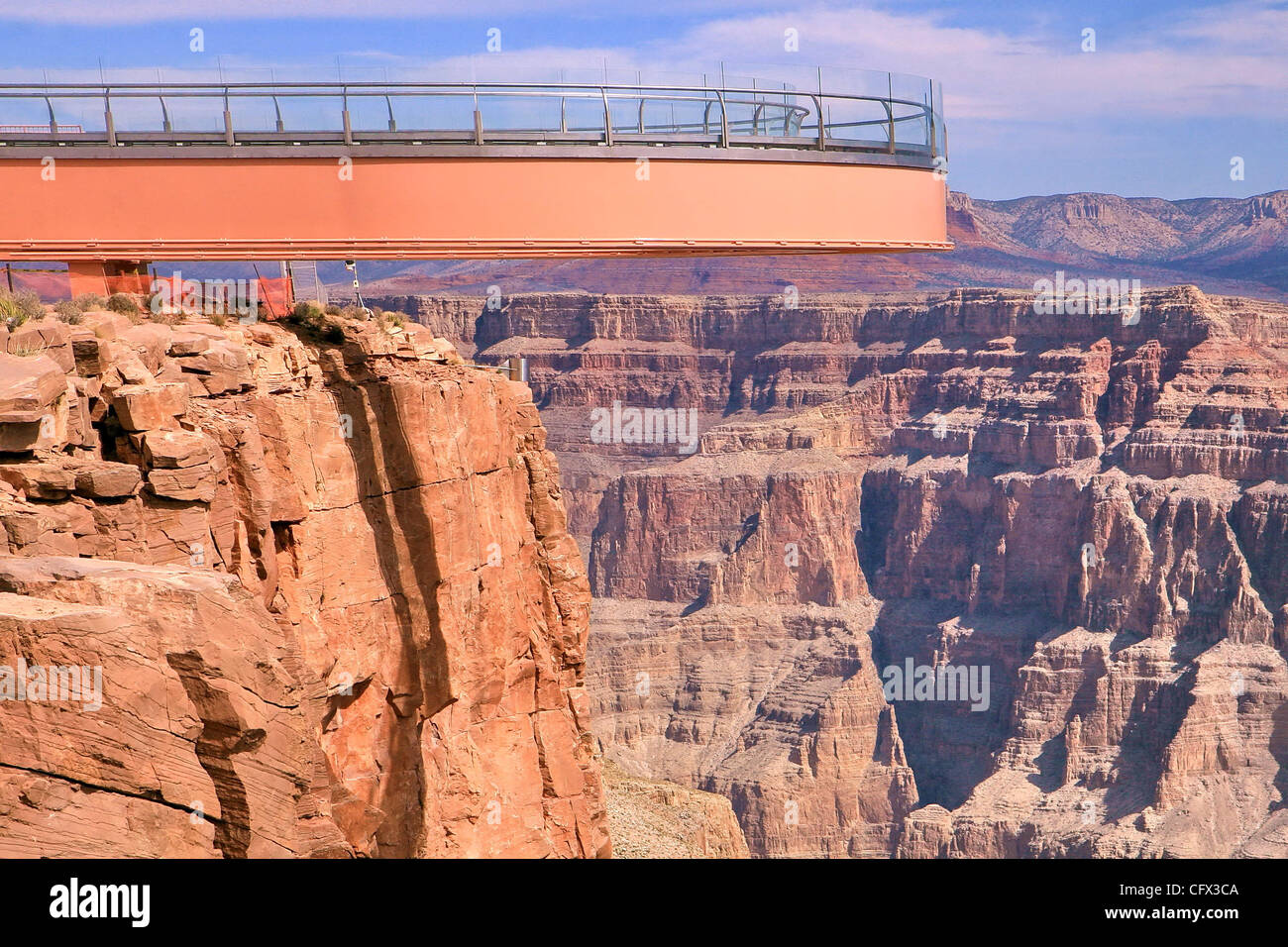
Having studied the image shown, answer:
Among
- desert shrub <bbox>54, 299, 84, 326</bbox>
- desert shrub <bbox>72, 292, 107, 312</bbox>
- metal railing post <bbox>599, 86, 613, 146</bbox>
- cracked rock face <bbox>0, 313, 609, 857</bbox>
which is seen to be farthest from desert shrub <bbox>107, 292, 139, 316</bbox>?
metal railing post <bbox>599, 86, 613, 146</bbox>

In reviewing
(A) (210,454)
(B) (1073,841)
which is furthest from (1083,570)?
(A) (210,454)

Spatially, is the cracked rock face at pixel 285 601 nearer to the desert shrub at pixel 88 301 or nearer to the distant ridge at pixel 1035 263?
the desert shrub at pixel 88 301

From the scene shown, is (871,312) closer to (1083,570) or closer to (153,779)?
(1083,570)

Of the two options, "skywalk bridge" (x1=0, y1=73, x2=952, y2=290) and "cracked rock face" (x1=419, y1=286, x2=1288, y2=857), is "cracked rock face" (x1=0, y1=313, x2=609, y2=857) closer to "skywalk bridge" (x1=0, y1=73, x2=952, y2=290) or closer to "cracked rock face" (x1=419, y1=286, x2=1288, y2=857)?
"skywalk bridge" (x1=0, y1=73, x2=952, y2=290)

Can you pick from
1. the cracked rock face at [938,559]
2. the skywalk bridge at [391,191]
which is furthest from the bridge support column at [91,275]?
the cracked rock face at [938,559]

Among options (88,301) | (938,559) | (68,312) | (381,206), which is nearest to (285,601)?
(68,312)
